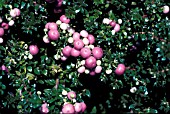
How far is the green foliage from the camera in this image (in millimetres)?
3584

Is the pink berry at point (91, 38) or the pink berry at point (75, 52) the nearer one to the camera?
the pink berry at point (75, 52)

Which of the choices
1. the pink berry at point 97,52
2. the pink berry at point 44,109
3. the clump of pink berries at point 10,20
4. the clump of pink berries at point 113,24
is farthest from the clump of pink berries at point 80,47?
the pink berry at point 44,109

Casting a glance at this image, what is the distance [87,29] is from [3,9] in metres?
1.14

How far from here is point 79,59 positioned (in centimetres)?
364

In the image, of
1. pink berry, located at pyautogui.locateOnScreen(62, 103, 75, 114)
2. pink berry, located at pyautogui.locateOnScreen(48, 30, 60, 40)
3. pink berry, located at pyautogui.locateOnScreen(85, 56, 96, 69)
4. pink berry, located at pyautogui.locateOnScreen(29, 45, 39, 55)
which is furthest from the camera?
pink berry, located at pyautogui.locateOnScreen(29, 45, 39, 55)

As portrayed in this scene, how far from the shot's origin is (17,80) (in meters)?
3.65

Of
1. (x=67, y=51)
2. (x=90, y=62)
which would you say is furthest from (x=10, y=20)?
(x=90, y=62)

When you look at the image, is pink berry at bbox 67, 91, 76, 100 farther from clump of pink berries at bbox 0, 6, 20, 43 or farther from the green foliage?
clump of pink berries at bbox 0, 6, 20, 43

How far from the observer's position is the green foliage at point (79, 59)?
Result: 358cm

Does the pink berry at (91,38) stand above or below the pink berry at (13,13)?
below

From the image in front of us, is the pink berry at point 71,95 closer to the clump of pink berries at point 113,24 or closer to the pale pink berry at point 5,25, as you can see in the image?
the clump of pink berries at point 113,24

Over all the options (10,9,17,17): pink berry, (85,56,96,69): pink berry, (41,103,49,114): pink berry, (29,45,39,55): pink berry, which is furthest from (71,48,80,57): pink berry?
(10,9,17,17): pink berry

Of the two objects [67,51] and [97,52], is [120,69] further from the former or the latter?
[67,51]

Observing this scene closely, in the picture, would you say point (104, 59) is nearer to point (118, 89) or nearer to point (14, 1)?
point (118, 89)
